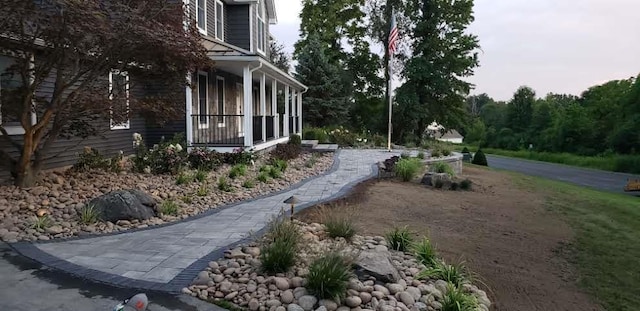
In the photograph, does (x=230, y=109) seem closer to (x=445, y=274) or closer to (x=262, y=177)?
(x=262, y=177)

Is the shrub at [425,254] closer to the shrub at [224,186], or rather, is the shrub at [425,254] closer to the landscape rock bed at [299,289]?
the landscape rock bed at [299,289]

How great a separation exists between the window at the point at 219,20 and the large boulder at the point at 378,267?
45.3ft

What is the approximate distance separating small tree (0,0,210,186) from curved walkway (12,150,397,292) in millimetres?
2659

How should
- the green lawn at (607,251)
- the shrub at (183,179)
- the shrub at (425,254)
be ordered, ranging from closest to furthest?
the shrub at (425,254)
the green lawn at (607,251)
the shrub at (183,179)

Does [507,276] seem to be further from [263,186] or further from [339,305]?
[263,186]

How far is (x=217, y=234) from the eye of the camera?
18.5ft

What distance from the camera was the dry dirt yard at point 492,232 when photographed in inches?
194

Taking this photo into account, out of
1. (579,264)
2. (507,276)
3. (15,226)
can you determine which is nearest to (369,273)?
(507,276)

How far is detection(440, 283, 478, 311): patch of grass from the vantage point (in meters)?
3.83

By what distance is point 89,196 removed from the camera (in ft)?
23.2

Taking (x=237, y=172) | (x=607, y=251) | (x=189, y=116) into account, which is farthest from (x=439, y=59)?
(x=607, y=251)

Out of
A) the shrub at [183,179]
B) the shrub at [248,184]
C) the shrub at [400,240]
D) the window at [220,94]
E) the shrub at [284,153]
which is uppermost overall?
the window at [220,94]

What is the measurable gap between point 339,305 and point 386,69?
29.7 meters

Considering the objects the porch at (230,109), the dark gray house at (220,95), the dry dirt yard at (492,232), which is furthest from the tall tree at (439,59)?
the dry dirt yard at (492,232)
